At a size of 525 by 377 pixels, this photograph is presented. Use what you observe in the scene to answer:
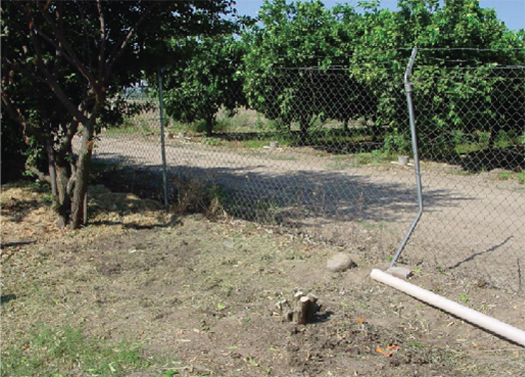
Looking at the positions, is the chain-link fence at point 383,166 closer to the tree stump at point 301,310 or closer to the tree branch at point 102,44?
the tree stump at point 301,310

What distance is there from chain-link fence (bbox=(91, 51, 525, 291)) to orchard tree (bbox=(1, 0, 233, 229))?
1.07 meters

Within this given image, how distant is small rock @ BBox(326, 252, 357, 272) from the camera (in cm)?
473

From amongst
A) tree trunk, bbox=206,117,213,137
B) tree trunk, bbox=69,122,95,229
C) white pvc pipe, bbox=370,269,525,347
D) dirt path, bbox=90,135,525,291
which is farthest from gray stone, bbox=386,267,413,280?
tree trunk, bbox=206,117,213,137

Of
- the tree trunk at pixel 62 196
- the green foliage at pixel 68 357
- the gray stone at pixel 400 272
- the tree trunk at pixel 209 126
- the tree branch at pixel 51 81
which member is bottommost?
the green foliage at pixel 68 357

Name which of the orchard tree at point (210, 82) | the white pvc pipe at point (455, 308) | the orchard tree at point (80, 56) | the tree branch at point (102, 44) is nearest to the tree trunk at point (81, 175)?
the orchard tree at point (80, 56)

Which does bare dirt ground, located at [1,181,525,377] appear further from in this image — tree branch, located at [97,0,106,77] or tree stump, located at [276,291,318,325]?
tree branch, located at [97,0,106,77]

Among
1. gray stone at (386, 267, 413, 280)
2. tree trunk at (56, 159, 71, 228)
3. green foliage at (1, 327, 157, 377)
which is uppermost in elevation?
tree trunk at (56, 159, 71, 228)

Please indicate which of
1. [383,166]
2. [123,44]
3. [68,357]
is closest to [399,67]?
[383,166]

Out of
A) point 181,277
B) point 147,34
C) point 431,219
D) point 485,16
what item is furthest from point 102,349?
point 485,16

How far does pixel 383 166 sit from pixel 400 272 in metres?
6.53

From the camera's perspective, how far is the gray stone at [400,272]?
4.46m

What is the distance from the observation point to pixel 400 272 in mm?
4488

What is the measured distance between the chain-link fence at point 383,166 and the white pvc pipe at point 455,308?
49cm

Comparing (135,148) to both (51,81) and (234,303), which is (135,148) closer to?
(51,81)
